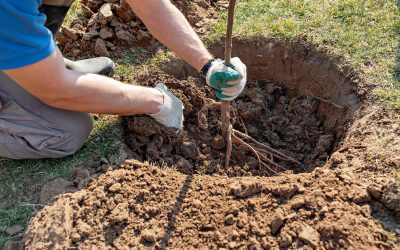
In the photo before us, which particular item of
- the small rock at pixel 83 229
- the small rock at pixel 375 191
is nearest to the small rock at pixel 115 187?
the small rock at pixel 83 229

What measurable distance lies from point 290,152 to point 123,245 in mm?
1393

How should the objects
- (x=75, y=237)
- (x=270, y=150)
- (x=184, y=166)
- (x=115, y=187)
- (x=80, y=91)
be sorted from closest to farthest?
(x=75, y=237) → (x=115, y=187) → (x=80, y=91) → (x=184, y=166) → (x=270, y=150)

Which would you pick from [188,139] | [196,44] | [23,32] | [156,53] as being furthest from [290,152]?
[23,32]

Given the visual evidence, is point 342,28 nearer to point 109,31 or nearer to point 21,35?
point 109,31

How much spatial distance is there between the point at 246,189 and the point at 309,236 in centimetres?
43

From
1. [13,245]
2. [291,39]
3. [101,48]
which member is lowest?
[13,245]

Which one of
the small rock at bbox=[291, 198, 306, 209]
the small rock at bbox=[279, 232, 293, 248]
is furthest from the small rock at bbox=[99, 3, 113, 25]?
the small rock at bbox=[279, 232, 293, 248]

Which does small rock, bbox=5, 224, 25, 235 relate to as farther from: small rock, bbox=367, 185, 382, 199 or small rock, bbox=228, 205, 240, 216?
small rock, bbox=367, 185, 382, 199

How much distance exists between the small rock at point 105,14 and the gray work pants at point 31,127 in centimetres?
101

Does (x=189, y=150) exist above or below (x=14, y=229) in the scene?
above

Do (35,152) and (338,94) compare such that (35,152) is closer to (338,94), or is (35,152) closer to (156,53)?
(156,53)

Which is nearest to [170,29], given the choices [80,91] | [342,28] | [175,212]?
[80,91]

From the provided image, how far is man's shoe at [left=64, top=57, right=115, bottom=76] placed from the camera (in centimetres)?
325

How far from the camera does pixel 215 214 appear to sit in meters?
2.38
